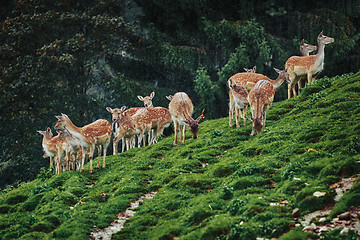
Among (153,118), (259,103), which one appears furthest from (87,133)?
(259,103)

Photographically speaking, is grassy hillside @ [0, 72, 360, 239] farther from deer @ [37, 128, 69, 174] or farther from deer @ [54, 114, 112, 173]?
deer @ [54, 114, 112, 173]

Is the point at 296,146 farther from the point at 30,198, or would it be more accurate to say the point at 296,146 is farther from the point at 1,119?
the point at 1,119

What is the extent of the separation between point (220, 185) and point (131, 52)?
24.4 m

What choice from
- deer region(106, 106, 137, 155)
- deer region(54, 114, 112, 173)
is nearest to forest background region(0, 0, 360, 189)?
deer region(106, 106, 137, 155)

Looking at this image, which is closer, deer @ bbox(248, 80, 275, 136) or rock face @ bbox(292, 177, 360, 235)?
rock face @ bbox(292, 177, 360, 235)

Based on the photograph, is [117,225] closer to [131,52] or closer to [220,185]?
[220,185]

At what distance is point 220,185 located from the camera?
13781 mm

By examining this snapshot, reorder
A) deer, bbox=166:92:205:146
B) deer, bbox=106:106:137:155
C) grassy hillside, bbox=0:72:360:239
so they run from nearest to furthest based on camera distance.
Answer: grassy hillside, bbox=0:72:360:239
deer, bbox=166:92:205:146
deer, bbox=106:106:137:155

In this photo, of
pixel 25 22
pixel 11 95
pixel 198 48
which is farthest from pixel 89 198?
pixel 198 48

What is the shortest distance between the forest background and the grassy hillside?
1388 cm

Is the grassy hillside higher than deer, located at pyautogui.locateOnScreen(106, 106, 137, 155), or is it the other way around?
deer, located at pyautogui.locateOnScreen(106, 106, 137, 155)

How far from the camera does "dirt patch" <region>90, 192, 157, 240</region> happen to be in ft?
40.4

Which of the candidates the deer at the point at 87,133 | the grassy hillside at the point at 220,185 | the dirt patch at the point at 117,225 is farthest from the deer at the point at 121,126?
the dirt patch at the point at 117,225

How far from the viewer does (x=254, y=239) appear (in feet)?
33.0
